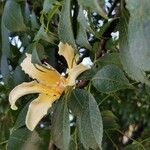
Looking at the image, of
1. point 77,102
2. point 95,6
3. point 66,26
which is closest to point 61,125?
point 77,102

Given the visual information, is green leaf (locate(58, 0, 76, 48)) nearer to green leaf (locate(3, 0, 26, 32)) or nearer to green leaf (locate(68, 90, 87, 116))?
green leaf (locate(68, 90, 87, 116))

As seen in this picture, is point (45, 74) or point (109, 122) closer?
point (45, 74)

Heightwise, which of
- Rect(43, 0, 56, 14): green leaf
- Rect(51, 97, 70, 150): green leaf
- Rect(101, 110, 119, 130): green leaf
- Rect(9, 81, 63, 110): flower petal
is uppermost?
Rect(43, 0, 56, 14): green leaf

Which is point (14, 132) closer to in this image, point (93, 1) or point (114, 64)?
point (114, 64)

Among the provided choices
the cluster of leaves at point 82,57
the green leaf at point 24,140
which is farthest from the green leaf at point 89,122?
the green leaf at point 24,140

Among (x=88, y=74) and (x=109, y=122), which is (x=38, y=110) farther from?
(x=109, y=122)

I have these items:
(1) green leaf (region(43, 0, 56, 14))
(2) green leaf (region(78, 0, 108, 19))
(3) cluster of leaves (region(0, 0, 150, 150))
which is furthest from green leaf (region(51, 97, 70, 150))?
(2) green leaf (region(78, 0, 108, 19))

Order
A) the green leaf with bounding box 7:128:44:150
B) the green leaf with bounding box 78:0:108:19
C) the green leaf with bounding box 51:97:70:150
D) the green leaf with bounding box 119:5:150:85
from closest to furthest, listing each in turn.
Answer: the green leaf with bounding box 78:0:108:19 < the green leaf with bounding box 119:5:150:85 < the green leaf with bounding box 51:97:70:150 < the green leaf with bounding box 7:128:44:150

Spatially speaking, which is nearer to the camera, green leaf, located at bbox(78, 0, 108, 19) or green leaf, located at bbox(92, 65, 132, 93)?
green leaf, located at bbox(78, 0, 108, 19)
